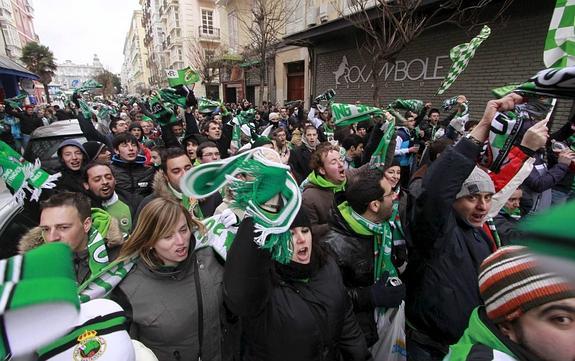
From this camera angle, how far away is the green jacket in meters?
0.98

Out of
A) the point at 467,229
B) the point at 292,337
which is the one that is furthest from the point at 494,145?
the point at 292,337

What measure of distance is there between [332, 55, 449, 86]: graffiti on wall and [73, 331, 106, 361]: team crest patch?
29.1 ft

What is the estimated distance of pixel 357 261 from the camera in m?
2.18

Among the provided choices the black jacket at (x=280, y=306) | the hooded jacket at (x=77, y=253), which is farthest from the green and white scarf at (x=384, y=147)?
the hooded jacket at (x=77, y=253)

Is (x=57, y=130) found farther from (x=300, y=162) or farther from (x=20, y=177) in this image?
(x=300, y=162)

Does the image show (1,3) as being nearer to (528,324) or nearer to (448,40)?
(448,40)

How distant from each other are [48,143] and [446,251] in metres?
5.84

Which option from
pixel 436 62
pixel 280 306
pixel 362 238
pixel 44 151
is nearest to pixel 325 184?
pixel 362 238

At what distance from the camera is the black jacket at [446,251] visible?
1712 millimetres

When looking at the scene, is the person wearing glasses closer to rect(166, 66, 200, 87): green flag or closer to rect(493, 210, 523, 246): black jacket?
rect(493, 210, 523, 246): black jacket

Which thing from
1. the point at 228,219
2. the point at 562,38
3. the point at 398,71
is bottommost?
the point at 228,219

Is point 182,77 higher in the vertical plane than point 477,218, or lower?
higher

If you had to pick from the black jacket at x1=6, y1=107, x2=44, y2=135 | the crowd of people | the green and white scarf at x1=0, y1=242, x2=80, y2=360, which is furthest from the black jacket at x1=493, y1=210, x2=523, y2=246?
the black jacket at x1=6, y1=107, x2=44, y2=135

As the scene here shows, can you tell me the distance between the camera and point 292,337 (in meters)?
1.58
